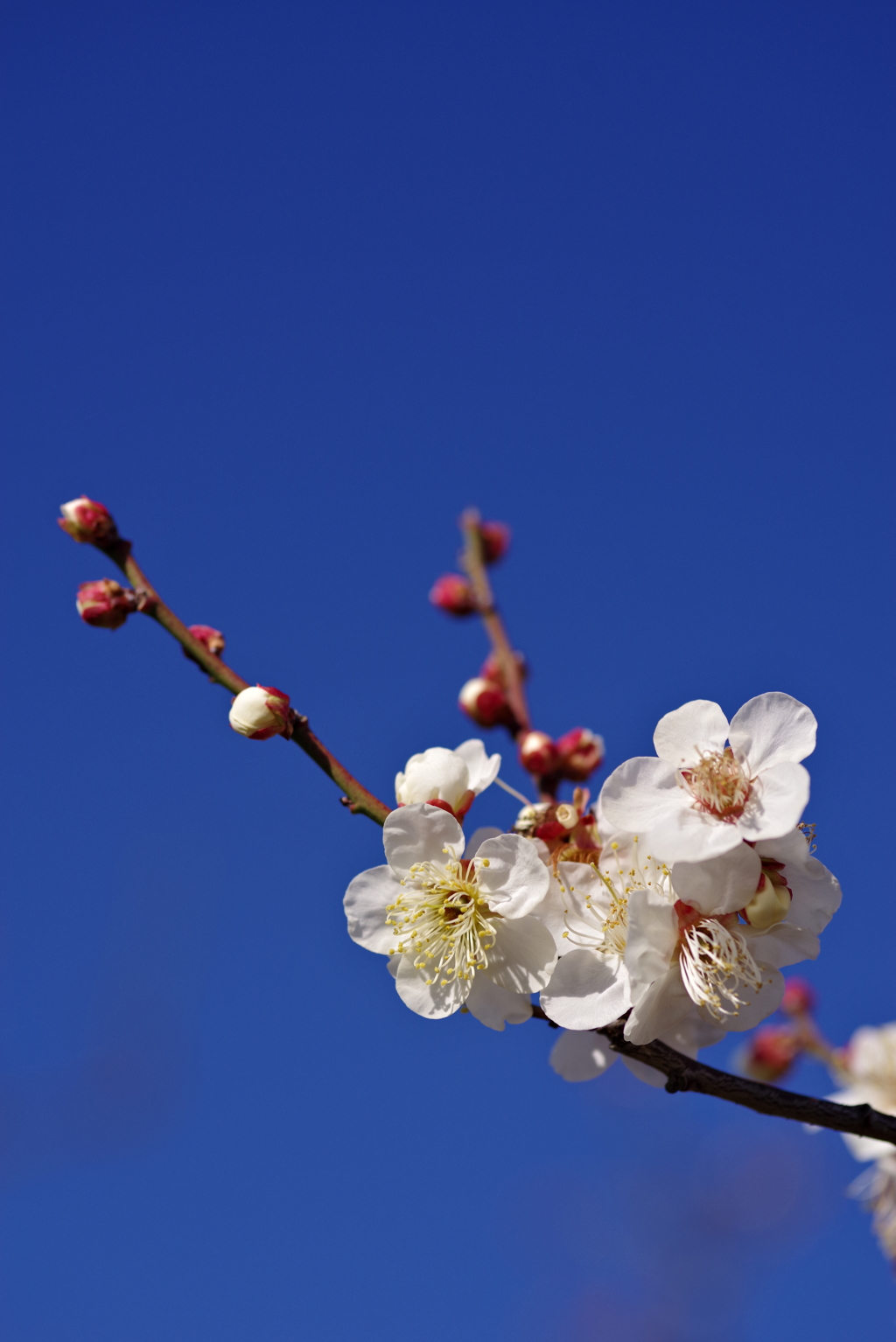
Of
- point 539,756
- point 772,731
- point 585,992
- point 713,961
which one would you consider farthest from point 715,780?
point 539,756

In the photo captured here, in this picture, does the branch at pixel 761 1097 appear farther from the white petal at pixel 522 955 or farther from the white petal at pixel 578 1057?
the white petal at pixel 578 1057

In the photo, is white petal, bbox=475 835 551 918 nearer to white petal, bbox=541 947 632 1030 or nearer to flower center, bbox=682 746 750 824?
white petal, bbox=541 947 632 1030

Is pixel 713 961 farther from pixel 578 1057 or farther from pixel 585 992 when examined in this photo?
pixel 578 1057

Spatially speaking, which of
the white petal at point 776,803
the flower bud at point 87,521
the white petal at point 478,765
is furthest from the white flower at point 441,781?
the flower bud at point 87,521

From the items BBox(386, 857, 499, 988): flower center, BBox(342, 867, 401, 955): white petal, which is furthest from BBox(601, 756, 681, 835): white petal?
BBox(342, 867, 401, 955): white petal

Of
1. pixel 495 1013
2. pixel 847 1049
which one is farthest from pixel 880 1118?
pixel 847 1049

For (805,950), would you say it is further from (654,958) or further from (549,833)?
(549,833)
